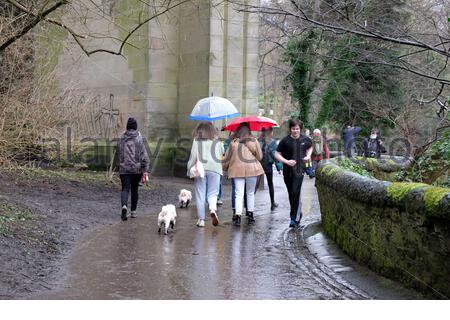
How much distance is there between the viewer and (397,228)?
6094 mm

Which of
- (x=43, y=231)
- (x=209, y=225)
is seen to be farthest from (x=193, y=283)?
(x=209, y=225)

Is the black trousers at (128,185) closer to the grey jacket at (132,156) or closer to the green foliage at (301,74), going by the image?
the grey jacket at (132,156)

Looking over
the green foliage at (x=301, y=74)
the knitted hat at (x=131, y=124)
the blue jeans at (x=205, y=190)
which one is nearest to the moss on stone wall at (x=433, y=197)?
the blue jeans at (x=205, y=190)

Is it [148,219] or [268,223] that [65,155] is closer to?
[148,219]

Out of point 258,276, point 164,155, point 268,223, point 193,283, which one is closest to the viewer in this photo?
point 193,283

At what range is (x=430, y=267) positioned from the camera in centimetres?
543

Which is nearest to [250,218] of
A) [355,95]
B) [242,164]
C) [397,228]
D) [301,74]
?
[242,164]

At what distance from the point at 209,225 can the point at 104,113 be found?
10.2 m

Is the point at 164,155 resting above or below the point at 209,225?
above

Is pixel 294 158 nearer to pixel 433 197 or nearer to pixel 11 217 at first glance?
pixel 11 217

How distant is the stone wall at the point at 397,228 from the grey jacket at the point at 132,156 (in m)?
3.95

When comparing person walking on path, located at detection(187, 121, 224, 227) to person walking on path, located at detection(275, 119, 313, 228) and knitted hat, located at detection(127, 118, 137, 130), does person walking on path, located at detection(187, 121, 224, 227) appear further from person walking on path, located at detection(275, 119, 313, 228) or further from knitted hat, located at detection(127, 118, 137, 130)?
knitted hat, located at detection(127, 118, 137, 130)

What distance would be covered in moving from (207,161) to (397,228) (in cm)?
490

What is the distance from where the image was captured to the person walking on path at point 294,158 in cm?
1056
